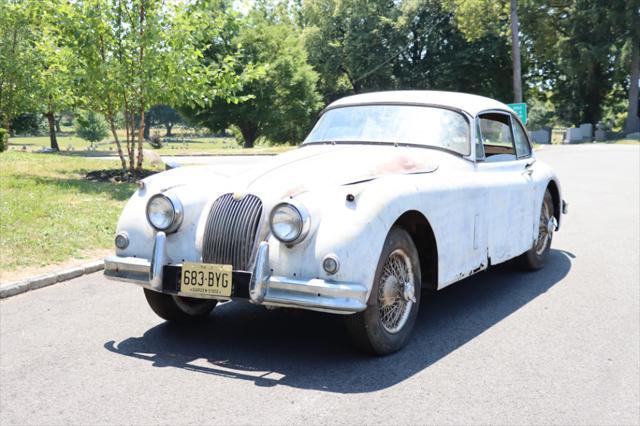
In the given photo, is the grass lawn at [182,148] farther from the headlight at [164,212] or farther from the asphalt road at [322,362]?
the headlight at [164,212]

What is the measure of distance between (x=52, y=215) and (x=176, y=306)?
18.5 ft

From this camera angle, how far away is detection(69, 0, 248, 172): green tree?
→ 48.7ft

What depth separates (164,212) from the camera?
5.11 meters

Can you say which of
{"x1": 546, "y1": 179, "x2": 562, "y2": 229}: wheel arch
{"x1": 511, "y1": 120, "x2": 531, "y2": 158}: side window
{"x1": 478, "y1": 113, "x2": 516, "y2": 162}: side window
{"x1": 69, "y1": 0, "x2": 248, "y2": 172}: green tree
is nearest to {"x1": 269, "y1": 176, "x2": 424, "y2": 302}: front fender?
{"x1": 478, "y1": 113, "x2": 516, "y2": 162}: side window

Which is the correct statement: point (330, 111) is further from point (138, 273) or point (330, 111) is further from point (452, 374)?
point (452, 374)

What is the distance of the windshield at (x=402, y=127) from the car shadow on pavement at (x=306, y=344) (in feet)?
4.69

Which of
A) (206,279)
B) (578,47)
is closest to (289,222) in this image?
(206,279)

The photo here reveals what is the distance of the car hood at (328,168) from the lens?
487cm

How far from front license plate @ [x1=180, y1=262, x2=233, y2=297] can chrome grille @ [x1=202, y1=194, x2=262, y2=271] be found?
119 millimetres

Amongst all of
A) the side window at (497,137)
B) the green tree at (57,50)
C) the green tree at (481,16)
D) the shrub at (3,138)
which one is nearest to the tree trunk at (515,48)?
the green tree at (57,50)

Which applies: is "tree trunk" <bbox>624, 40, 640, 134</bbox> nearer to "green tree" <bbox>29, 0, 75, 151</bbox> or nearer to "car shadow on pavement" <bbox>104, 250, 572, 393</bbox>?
"green tree" <bbox>29, 0, 75, 151</bbox>

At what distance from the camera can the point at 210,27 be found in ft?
52.7

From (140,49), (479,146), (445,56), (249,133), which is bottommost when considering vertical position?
(479,146)

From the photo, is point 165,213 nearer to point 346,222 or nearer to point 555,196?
point 346,222
